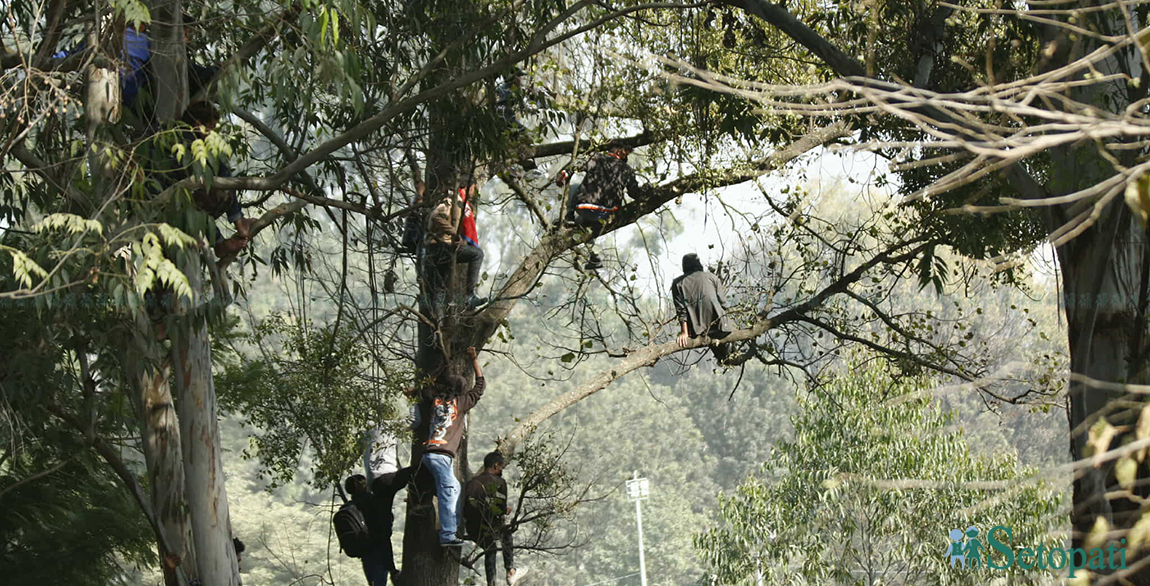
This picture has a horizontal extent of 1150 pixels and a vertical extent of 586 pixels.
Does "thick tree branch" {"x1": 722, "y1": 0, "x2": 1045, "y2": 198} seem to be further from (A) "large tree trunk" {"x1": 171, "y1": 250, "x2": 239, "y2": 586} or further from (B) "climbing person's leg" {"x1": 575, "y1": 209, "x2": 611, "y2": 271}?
(A) "large tree trunk" {"x1": 171, "y1": 250, "x2": 239, "y2": 586}

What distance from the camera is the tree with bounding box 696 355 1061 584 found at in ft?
46.5

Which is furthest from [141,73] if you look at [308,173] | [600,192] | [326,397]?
[600,192]

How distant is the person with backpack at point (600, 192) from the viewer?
840 cm

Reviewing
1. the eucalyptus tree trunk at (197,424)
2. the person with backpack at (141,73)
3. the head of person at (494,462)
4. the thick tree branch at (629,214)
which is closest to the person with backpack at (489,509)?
the head of person at (494,462)

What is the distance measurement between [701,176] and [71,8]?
427 cm

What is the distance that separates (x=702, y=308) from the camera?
8.79 meters

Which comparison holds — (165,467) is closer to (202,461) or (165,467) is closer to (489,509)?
(202,461)

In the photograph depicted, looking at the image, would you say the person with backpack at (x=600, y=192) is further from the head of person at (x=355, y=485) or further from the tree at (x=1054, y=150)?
the head of person at (x=355, y=485)

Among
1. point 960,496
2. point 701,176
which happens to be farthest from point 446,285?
point 960,496

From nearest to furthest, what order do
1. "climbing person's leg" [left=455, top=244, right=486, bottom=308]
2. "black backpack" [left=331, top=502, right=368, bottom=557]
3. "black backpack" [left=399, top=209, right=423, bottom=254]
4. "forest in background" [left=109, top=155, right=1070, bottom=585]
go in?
"black backpack" [left=399, top=209, right=423, bottom=254] < "climbing person's leg" [left=455, top=244, right=486, bottom=308] < "black backpack" [left=331, top=502, right=368, bottom=557] < "forest in background" [left=109, top=155, right=1070, bottom=585]

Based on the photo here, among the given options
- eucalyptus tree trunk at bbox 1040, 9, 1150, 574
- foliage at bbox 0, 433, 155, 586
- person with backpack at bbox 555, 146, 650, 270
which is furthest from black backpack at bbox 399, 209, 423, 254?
eucalyptus tree trunk at bbox 1040, 9, 1150, 574

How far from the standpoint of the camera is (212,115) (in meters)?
6.63

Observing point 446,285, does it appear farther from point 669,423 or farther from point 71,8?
point 669,423

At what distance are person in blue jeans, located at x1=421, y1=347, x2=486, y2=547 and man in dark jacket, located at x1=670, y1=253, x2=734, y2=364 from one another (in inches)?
67.9
